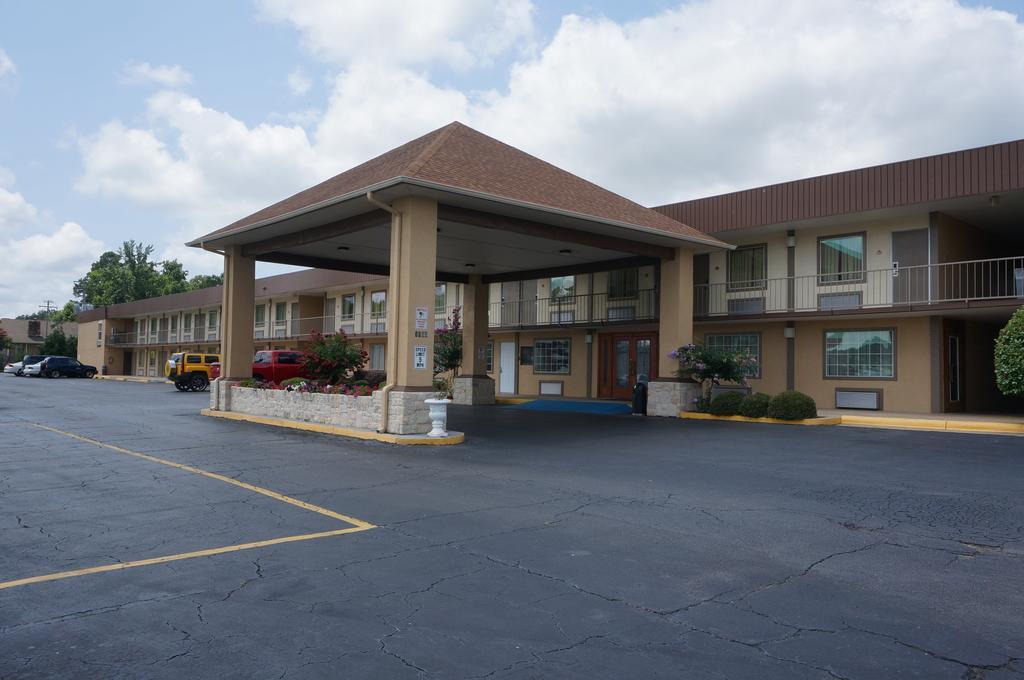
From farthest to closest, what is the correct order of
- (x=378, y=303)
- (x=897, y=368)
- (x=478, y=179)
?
(x=378, y=303) → (x=897, y=368) → (x=478, y=179)

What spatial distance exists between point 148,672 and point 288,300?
44.9m

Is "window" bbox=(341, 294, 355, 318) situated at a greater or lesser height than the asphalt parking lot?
greater

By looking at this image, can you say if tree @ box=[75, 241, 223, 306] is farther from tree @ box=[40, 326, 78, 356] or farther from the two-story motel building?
the two-story motel building

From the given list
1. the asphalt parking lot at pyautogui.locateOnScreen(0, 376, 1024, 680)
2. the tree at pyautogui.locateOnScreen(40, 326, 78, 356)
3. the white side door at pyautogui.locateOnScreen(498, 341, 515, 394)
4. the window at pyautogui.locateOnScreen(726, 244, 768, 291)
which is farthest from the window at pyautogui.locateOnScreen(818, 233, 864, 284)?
the tree at pyautogui.locateOnScreen(40, 326, 78, 356)

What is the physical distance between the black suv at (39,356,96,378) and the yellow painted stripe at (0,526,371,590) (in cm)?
5765

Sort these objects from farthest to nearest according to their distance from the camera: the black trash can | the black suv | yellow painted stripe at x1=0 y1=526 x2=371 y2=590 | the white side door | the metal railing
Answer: the black suv < the white side door < the metal railing < the black trash can < yellow painted stripe at x1=0 y1=526 x2=371 y2=590

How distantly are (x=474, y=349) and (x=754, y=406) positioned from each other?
37.4 feet

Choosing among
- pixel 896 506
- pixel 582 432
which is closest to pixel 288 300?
pixel 582 432

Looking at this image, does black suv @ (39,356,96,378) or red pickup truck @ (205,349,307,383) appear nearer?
red pickup truck @ (205,349,307,383)

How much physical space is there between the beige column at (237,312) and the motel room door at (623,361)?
13494 mm

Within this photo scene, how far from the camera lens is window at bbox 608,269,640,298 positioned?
27.1 metres

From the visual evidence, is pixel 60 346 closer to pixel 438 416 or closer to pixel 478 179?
pixel 478 179

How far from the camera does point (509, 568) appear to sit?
18.6 ft

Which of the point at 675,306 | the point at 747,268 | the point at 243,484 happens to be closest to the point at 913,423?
the point at 675,306
